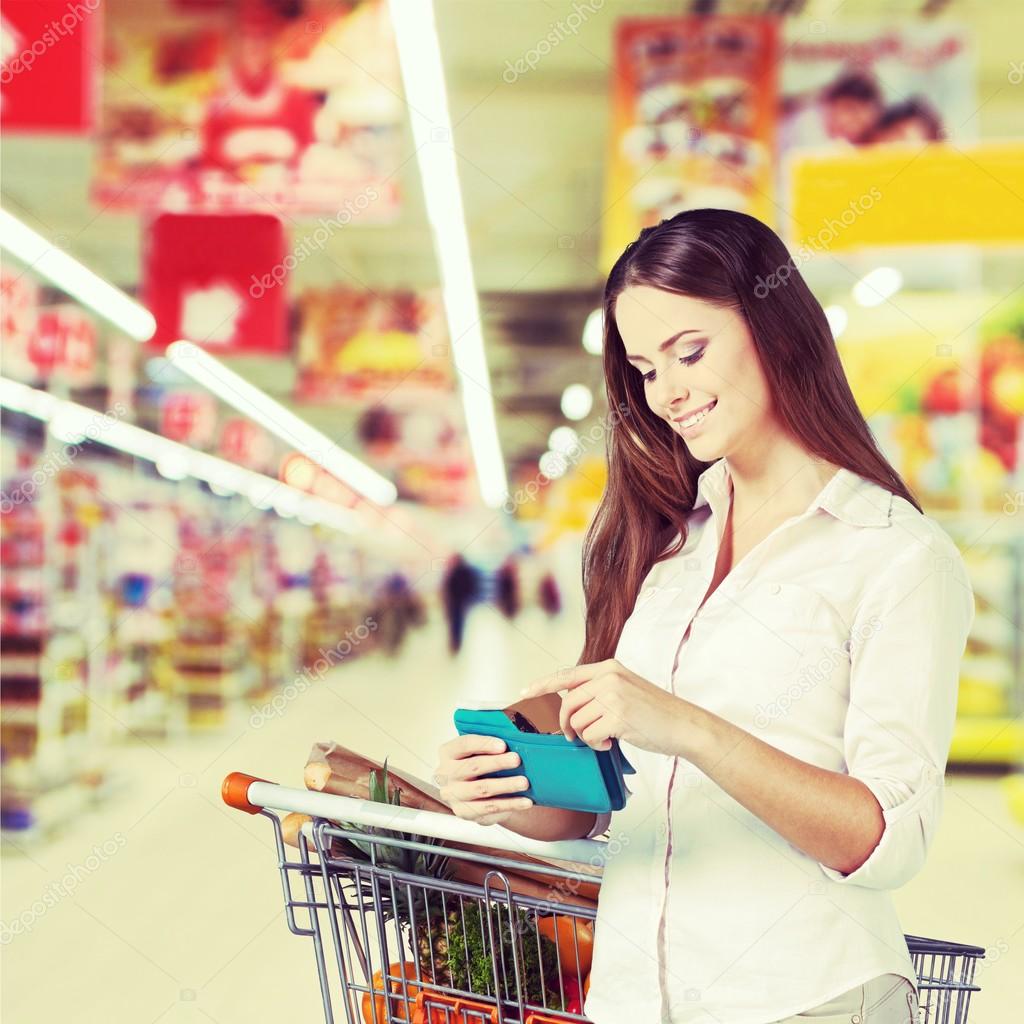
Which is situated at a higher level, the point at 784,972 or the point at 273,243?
the point at 273,243

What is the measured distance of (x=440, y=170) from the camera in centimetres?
591

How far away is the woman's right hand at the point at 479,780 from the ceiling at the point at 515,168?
6.04 metres

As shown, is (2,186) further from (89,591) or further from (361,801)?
(361,801)

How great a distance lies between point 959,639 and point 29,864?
18.3 feet

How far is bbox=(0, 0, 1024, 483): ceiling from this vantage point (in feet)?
25.6

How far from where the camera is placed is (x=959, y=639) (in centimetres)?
136

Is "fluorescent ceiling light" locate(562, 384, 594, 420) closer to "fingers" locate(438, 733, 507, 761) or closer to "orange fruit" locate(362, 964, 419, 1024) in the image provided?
"orange fruit" locate(362, 964, 419, 1024)

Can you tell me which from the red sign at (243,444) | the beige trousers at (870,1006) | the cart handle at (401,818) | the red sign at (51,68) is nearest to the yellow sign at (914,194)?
the red sign at (51,68)

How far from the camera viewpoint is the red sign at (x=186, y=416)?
12984 millimetres

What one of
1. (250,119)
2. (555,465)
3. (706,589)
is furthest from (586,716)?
(555,465)

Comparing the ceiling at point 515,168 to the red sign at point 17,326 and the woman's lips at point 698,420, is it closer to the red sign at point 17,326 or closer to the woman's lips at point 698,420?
the red sign at point 17,326

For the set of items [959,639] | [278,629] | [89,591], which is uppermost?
[959,639]

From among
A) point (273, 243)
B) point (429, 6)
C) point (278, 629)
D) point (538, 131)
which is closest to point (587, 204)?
point (538, 131)

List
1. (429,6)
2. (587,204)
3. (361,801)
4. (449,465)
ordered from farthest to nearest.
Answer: (449,465) → (587,204) → (429,6) → (361,801)
